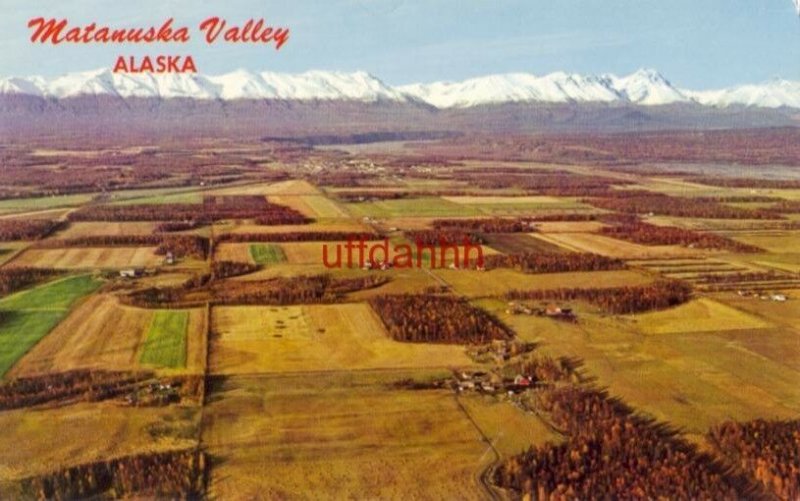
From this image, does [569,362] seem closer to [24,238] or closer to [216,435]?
[216,435]

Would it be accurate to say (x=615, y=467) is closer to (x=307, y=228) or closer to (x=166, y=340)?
(x=166, y=340)

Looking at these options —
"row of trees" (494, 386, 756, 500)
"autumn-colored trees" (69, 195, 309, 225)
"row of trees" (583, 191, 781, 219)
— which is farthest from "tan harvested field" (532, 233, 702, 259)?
"row of trees" (494, 386, 756, 500)

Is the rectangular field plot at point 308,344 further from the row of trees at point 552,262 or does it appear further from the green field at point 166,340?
the row of trees at point 552,262

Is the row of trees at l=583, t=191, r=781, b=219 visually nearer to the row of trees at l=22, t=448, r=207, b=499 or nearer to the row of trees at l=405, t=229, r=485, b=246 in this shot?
the row of trees at l=405, t=229, r=485, b=246

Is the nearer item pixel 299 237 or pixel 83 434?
pixel 83 434

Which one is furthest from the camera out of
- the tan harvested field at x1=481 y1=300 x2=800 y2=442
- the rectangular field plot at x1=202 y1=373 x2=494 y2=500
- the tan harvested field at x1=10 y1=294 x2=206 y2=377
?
the tan harvested field at x1=10 y1=294 x2=206 y2=377

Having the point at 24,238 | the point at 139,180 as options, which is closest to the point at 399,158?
the point at 139,180

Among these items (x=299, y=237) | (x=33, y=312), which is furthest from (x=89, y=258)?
(x=299, y=237)
